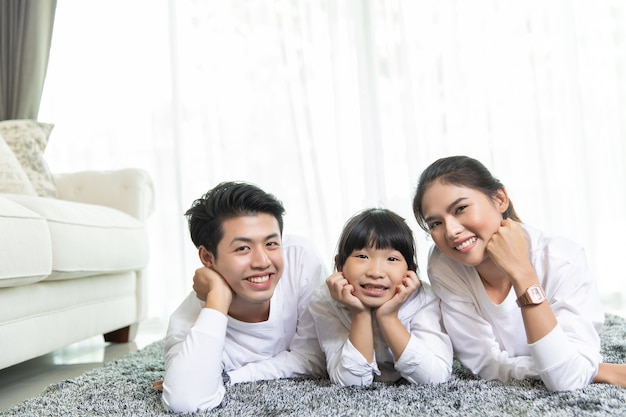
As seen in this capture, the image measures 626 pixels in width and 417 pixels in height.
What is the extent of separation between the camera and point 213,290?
4.93 feet

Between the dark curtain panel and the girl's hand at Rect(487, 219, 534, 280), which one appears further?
the dark curtain panel

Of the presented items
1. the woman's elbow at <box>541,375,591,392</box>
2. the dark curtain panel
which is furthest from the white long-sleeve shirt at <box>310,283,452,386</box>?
the dark curtain panel

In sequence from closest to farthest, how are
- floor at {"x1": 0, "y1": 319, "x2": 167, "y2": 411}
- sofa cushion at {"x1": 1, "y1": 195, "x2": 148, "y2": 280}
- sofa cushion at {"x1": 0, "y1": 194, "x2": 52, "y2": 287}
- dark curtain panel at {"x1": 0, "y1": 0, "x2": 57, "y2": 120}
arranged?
sofa cushion at {"x1": 0, "y1": 194, "x2": 52, "y2": 287} → floor at {"x1": 0, "y1": 319, "x2": 167, "y2": 411} → sofa cushion at {"x1": 1, "y1": 195, "x2": 148, "y2": 280} → dark curtain panel at {"x1": 0, "y1": 0, "x2": 57, "y2": 120}

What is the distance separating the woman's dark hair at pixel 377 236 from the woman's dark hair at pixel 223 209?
21 cm

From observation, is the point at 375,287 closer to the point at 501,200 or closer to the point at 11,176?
the point at 501,200

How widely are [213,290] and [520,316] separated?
0.74m

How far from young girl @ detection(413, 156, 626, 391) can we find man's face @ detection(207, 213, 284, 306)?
39 centimetres

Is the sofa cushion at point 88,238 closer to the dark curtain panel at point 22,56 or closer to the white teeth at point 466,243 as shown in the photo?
the white teeth at point 466,243

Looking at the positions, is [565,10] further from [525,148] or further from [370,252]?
[370,252]

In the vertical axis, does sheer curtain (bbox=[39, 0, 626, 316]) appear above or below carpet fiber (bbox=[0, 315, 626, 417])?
above

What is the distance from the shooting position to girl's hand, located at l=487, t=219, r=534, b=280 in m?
1.36

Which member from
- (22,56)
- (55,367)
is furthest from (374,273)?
(22,56)

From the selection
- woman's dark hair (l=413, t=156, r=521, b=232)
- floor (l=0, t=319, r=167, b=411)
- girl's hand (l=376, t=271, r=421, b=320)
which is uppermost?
woman's dark hair (l=413, t=156, r=521, b=232)

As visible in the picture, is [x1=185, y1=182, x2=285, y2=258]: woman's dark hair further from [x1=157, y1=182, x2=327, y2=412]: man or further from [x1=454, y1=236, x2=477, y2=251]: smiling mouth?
[x1=454, y1=236, x2=477, y2=251]: smiling mouth
